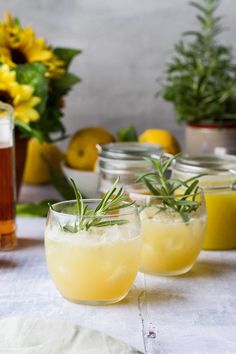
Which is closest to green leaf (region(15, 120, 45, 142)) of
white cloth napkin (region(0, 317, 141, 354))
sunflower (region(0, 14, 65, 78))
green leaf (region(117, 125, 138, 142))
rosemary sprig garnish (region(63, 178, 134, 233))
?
sunflower (region(0, 14, 65, 78))

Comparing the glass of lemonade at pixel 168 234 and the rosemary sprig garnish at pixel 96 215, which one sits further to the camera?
the glass of lemonade at pixel 168 234

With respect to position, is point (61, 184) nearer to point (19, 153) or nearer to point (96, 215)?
point (19, 153)

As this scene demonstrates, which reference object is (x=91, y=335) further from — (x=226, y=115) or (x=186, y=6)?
(x=186, y=6)

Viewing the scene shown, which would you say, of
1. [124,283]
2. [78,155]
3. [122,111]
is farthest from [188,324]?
[122,111]

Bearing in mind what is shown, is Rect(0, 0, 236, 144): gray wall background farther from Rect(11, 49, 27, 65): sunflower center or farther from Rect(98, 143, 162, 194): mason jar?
Rect(98, 143, 162, 194): mason jar

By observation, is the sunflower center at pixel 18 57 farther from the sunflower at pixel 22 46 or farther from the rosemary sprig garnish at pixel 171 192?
the rosemary sprig garnish at pixel 171 192

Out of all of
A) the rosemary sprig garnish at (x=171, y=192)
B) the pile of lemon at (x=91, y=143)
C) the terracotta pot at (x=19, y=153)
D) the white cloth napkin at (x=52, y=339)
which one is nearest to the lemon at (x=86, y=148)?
the pile of lemon at (x=91, y=143)
